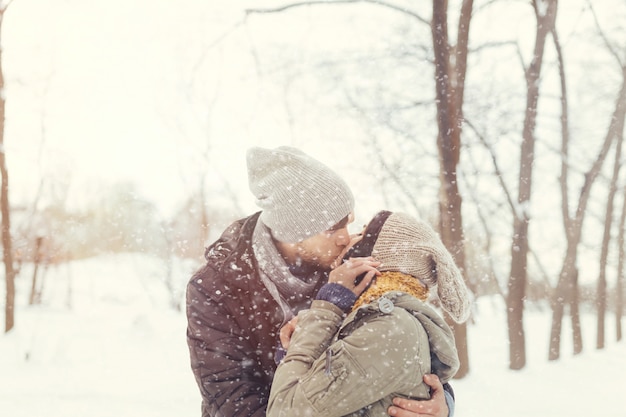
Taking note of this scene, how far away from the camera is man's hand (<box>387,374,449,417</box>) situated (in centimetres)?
161

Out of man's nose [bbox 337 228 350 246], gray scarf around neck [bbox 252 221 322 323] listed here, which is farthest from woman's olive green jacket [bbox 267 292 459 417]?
man's nose [bbox 337 228 350 246]

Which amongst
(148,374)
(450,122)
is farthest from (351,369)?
(148,374)

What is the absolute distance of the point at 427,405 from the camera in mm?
1662

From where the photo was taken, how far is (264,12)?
5.14m

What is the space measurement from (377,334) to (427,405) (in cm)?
31

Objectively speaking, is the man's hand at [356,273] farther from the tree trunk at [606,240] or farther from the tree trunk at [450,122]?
the tree trunk at [606,240]

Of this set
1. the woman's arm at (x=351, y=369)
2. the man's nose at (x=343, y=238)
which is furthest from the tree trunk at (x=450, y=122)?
the woman's arm at (x=351, y=369)

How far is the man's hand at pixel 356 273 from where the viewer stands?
5.62ft

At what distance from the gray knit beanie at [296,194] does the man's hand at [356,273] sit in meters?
0.26

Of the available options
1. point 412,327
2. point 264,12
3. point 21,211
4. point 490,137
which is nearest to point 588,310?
point 490,137

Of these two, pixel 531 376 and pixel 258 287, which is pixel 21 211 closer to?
pixel 531 376

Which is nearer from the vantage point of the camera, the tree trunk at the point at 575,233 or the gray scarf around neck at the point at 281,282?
the gray scarf around neck at the point at 281,282

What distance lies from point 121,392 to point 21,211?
12.1 m

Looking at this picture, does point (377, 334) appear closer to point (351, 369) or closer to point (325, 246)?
point (351, 369)
